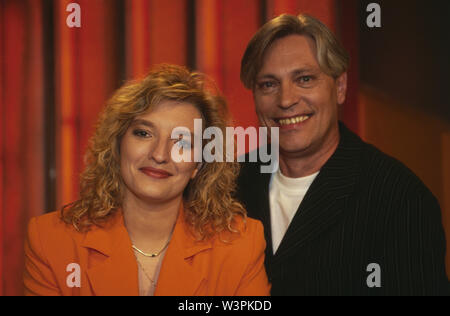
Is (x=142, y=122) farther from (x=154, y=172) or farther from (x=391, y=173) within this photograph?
(x=391, y=173)

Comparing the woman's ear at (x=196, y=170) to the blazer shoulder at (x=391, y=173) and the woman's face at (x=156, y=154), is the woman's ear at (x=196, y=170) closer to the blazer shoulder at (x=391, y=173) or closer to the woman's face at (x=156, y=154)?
the woman's face at (x=156, y=154)

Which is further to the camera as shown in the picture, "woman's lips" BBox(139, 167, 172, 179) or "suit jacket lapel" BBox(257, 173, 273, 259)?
"suit jacket lapel" BBox(257, 173, 273, 259)

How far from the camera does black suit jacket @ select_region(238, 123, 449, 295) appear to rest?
1.59 metres

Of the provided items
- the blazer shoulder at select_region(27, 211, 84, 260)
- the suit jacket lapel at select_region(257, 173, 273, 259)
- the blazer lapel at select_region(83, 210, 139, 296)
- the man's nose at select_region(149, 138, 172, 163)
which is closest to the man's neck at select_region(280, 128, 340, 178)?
the suit jacket lapel at select_region(257, 173, 273, 259)

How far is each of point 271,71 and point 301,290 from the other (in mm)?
950

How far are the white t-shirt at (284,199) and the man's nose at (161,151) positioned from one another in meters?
0.62

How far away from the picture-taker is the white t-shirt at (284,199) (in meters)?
1.85

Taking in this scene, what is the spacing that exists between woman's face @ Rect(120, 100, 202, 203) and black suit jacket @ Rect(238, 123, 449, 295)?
1.72ft

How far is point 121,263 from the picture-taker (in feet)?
5.05

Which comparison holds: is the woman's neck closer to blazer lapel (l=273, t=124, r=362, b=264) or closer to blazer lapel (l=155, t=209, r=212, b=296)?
blazer lapel (l=155, t=209, r=212, b=296)

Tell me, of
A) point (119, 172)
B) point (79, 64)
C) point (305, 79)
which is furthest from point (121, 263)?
point (79, 64)

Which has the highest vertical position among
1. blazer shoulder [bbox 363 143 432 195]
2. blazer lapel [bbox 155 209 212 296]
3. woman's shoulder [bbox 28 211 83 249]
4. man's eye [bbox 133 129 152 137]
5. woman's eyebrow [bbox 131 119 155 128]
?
woman's eyebrow [bbox 131 119 155 128]

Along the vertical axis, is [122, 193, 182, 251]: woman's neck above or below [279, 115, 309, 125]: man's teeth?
below
